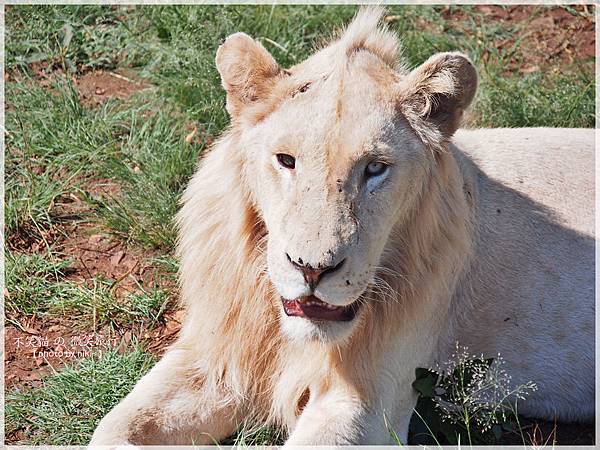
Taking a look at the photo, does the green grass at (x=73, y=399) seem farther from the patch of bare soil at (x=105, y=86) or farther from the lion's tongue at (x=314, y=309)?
the patch of bare soil at (x=105, y=86)

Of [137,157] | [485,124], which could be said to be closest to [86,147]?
[137,157]

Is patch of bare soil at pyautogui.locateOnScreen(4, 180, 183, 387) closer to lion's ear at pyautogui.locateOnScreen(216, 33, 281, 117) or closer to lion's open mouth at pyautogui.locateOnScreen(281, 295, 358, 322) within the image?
lion's open mouth at pyautogui.locateOnScreen(281, 295, 358, 322)

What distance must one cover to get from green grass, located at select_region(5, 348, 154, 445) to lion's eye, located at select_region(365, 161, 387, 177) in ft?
5.18

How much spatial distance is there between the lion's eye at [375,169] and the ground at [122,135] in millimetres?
1300

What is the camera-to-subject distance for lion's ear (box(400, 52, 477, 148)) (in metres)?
3.53

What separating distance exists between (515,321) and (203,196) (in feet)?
4.89

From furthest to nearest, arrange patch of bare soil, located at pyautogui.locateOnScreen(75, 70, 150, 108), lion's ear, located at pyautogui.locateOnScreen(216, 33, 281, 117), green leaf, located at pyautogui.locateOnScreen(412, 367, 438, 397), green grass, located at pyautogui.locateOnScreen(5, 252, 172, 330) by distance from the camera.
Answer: patch of bare soil, located at pyautogui.locateOnScreen(75, 70, 150, 108) < green grass, located at pyautogui.locateOnScreen(5, 252, 172, 330) < green leaf, located at pyautogui.locateOnScreen(412, 367, 438, 397) < lion's ear, located at pyautogui.locateOnScreen(216, 33, 281, 117)

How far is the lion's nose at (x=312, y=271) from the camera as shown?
313 cm

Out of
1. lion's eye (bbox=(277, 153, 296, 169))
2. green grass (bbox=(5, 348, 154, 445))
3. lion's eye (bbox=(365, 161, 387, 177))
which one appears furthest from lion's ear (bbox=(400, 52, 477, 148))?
green grass (bbox=(5, 348, 154, 445))

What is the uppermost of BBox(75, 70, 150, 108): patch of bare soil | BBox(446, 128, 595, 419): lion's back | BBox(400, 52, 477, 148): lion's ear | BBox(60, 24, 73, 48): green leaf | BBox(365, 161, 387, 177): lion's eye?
BBox(400, 52, 477, 148): lion's ear

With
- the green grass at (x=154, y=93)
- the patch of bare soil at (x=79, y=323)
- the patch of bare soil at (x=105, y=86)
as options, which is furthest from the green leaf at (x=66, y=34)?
the patch of bare soil at (x=79, y=323)

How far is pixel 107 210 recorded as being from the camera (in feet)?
16.9

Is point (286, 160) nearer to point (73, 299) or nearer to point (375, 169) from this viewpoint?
point (375, 169)

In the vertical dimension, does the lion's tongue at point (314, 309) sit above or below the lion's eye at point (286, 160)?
below
